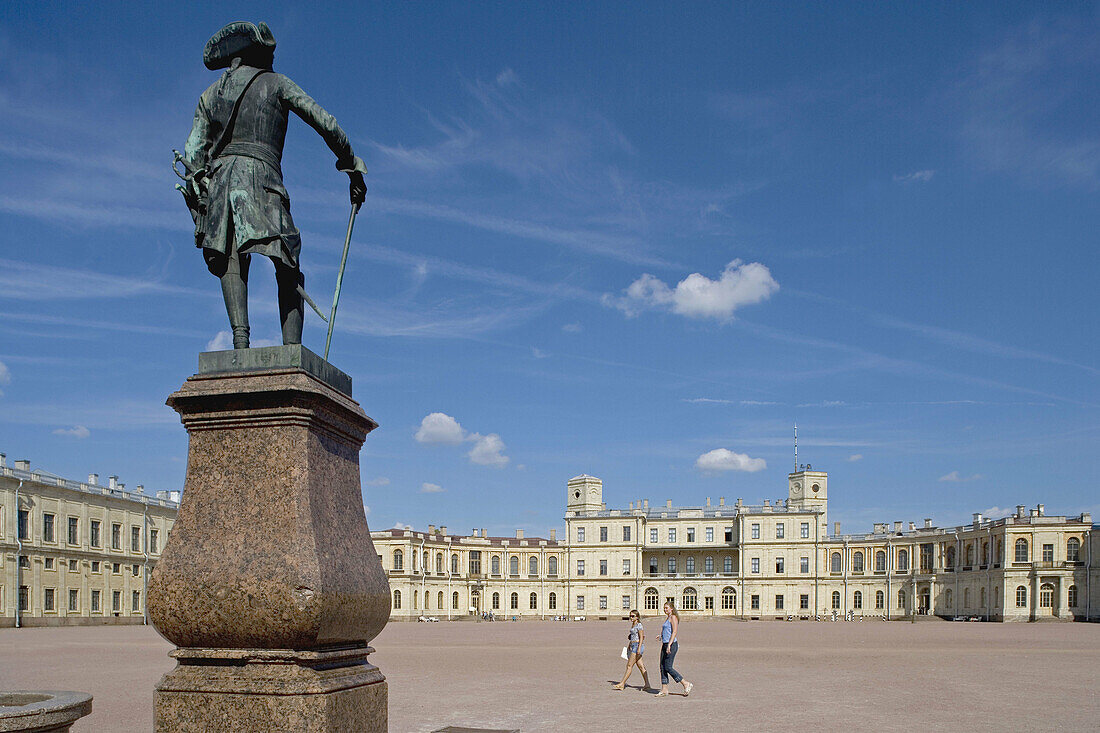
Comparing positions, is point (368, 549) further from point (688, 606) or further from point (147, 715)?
point (688, 606)

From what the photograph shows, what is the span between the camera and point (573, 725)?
38.1 feet

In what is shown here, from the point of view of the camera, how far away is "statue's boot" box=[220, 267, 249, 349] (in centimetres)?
517

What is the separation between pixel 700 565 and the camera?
94688mm

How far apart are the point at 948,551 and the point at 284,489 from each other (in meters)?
88.9

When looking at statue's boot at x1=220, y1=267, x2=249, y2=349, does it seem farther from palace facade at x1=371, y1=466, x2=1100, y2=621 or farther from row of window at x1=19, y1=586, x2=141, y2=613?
palace facade at x1=371, y1=466, x2=1100, y2=621

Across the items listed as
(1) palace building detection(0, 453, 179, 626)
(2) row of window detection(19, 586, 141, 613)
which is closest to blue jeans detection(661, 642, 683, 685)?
(1) palace building detection(0, 453, 179, 626)

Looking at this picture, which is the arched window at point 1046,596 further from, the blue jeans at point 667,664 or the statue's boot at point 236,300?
the statue's boot at point 236,300

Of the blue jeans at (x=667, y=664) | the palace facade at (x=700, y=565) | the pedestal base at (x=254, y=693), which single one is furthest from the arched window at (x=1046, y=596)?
the pedestal base at (x=254, y=693)

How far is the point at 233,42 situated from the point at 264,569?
297 centimetres

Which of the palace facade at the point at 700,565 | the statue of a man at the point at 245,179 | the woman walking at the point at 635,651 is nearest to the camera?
the statue of a man at the point at 245,179

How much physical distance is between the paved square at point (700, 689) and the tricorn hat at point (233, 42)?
7.78 metres

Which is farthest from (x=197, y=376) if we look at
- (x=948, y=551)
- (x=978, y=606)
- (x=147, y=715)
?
(x=948, y=551)

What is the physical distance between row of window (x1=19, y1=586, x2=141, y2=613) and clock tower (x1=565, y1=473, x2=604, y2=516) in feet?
148

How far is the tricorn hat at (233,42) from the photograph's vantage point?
5406 mm
